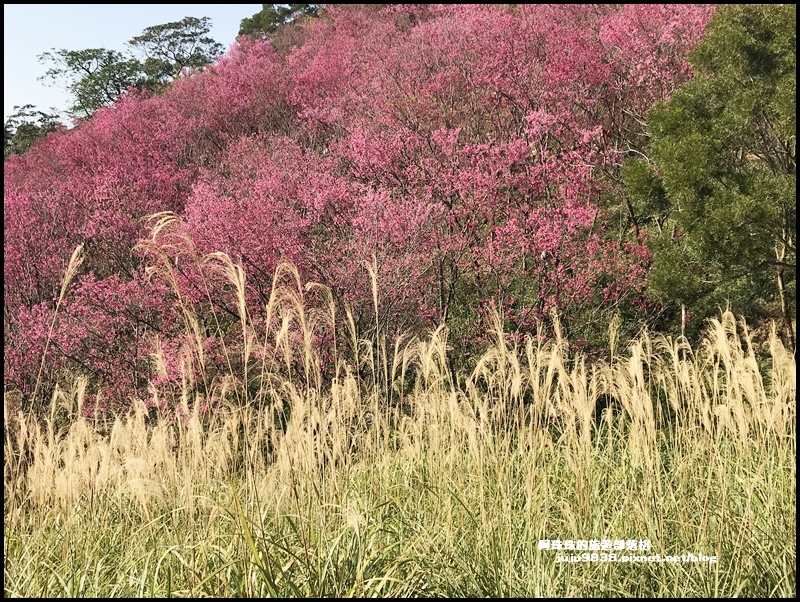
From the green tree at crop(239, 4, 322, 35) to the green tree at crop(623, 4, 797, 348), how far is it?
1081 inches

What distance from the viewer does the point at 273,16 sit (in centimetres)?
3131

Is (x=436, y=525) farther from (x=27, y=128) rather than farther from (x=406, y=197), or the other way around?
(x=27, y=128)

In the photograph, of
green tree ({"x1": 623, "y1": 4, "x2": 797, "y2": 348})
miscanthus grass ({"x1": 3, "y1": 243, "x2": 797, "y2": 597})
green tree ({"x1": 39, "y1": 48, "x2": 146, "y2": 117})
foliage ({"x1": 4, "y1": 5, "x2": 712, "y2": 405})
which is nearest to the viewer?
miscanthus grass ({"x1": 3, "y1": 243, "x2": 797, "y2": 597})

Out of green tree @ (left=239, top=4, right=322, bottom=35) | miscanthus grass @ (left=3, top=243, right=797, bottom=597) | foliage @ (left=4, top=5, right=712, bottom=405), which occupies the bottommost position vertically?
miscanthus grass @ (left=3, top=243, right=797, bottom=597)

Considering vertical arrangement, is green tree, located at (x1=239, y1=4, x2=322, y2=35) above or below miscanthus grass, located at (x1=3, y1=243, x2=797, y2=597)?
above

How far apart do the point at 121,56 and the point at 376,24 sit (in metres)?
13.0

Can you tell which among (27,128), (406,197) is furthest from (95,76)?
(406,197)

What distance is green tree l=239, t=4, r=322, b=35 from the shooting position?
101 ft

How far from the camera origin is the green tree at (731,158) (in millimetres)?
6078

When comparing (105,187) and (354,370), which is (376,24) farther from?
(354,370)

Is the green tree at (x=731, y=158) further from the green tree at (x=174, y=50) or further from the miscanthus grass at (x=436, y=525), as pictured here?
the green tree at (x=174, y=50)

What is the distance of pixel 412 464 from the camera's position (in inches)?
163

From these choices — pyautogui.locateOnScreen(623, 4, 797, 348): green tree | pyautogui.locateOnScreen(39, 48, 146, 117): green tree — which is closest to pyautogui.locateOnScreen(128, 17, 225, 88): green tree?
pyautogui.locateOnScreen(39, 48, 146, 117): green tree

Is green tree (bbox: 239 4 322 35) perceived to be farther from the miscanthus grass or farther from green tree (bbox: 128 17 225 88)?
the miscanthus grass
